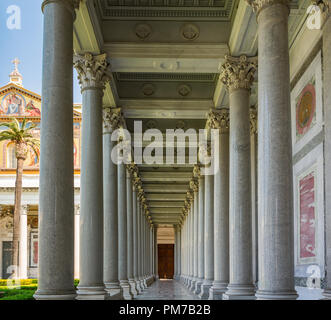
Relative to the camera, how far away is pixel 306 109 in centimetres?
2347

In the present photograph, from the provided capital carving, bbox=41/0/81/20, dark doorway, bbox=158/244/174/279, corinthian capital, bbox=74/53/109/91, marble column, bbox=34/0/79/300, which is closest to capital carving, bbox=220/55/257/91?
corinthian capital, bbox=74/53/109/91

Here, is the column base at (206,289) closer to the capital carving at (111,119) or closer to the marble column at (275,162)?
the capital carving at (111,119)

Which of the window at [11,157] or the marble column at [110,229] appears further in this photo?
the window at [11,157]

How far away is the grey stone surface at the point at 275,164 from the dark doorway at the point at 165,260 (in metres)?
105

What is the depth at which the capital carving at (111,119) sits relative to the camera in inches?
1168

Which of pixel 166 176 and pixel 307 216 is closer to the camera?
pixel 307 216

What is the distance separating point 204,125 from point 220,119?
261 inches

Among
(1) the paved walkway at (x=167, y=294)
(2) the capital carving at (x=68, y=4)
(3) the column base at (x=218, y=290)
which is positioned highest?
(2) the capital carving at (x=68, y=4)

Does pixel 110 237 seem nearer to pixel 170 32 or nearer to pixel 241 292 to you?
pixel 241 292

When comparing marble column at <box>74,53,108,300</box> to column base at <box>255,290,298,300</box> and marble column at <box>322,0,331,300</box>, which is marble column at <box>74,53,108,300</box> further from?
marble column at <box>322,0,331,300</box>

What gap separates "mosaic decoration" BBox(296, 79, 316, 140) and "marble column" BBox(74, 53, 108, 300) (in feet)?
28.8

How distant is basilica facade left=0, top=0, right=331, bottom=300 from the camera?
14.8 m

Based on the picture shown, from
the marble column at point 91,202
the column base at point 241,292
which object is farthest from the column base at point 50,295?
the column base at point 241,292

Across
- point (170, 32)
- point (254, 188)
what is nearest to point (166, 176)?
point (254, 188)
